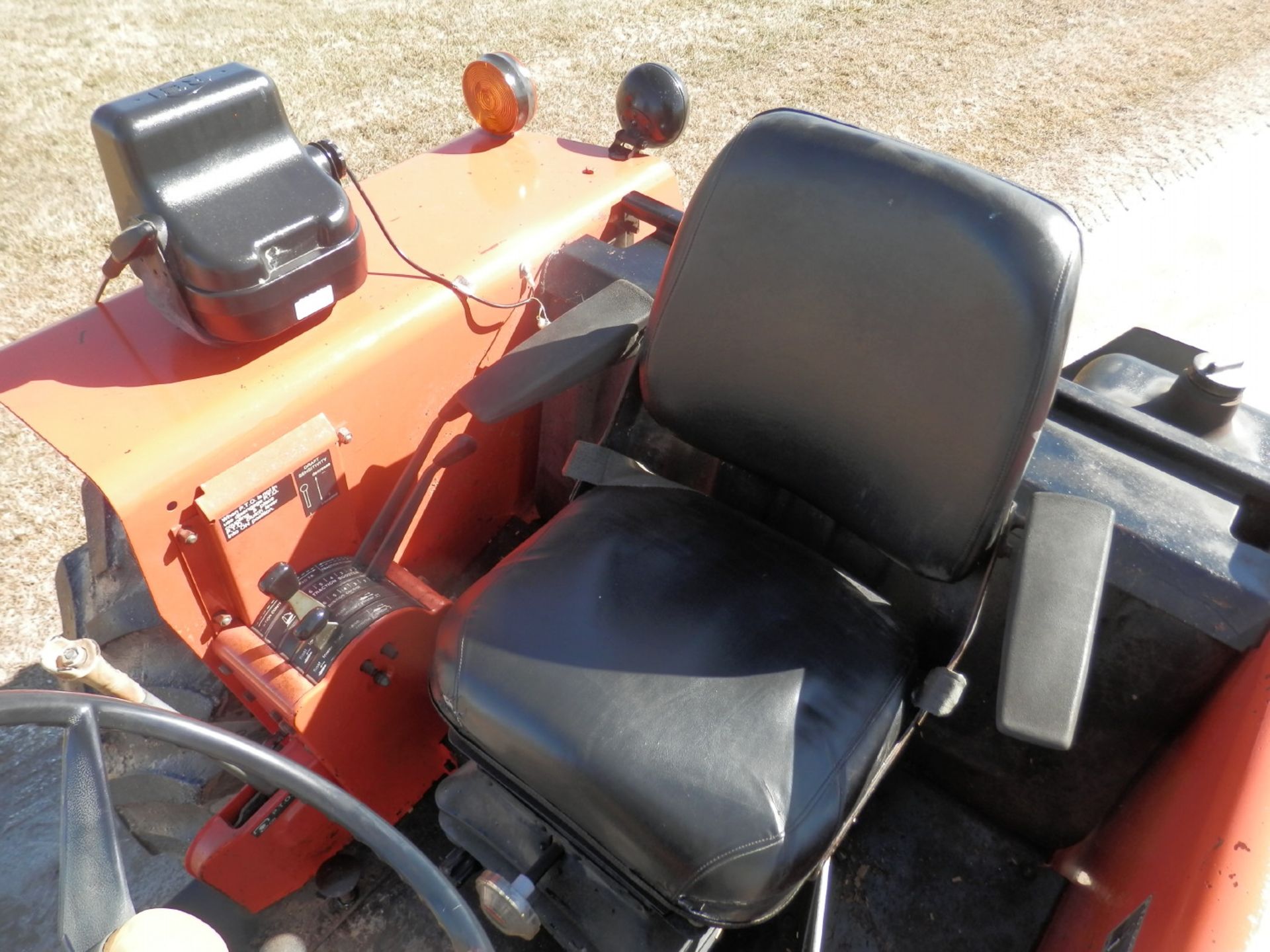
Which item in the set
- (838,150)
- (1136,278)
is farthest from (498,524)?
(1136,278)

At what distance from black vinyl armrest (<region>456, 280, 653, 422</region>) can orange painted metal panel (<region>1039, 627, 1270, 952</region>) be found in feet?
3.09

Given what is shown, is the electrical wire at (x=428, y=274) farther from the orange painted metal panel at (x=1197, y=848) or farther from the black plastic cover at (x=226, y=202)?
the orange painted metal panel at (x=1197, y=848)

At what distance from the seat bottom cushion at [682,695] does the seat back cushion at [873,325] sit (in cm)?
17

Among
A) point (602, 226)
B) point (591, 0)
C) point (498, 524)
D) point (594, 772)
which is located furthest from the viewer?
point (591, 0)

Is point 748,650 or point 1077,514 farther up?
point 1077,514

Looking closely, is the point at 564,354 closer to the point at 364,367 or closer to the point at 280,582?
the point at 364,367

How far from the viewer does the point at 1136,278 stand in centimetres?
314

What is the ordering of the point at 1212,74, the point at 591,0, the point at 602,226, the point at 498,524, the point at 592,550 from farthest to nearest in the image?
the point at 591,0, the point at 1212,74, the point at 498,524, the point at 602,226, the point at 592,550

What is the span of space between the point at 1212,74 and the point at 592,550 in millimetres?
4823

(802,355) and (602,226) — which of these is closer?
(802,355)

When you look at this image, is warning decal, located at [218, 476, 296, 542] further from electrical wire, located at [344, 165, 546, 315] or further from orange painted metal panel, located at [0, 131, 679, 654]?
electrical wire, located at [344, 165, 546, 315]

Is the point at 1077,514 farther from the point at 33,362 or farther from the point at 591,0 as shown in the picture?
the point at 591,0

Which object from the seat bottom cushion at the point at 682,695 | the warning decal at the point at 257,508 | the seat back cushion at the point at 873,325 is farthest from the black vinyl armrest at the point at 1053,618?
the warning decal at the point at 257,508

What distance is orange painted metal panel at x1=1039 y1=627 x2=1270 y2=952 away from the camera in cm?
79
